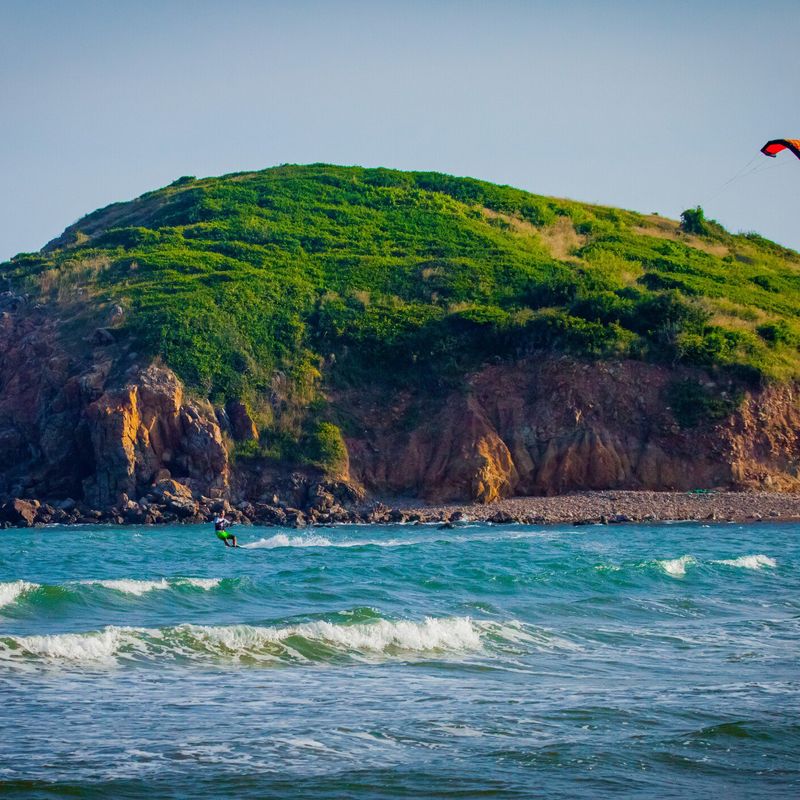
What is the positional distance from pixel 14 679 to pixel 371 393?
38.2 m

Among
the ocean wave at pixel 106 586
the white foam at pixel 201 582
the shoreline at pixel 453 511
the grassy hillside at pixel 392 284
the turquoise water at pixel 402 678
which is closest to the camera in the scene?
the turquoise water at pixel 402 678

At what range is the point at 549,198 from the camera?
256 ft

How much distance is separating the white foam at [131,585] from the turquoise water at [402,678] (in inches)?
3.1

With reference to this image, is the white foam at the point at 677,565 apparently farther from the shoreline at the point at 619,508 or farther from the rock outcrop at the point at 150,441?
the rock outcrop at the point at 150,441

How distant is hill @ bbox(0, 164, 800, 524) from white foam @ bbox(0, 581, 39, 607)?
24.5 metres

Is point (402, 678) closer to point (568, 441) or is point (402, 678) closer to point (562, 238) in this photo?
point (568, 441)

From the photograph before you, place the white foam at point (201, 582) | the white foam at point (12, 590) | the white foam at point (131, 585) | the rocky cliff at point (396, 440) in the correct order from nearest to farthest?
the white foam at point (12, 590)
the white foam at point (131, 585)
the white foam at point (201, 582)
the rocky cliff at point (396, 440)

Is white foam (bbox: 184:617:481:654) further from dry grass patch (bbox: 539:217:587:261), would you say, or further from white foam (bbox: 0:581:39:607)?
dry grass patch (bbox: 539:217:587:261)

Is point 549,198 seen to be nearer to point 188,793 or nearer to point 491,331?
point 491,331

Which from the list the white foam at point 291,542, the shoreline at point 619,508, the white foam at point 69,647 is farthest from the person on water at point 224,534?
the white foam at point 69,647

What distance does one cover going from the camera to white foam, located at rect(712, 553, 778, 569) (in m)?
31.3

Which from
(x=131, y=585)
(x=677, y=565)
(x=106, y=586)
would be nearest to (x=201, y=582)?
(x=131, y=585)

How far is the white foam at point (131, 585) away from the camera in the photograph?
24703 mm

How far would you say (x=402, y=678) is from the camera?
1770 cm
